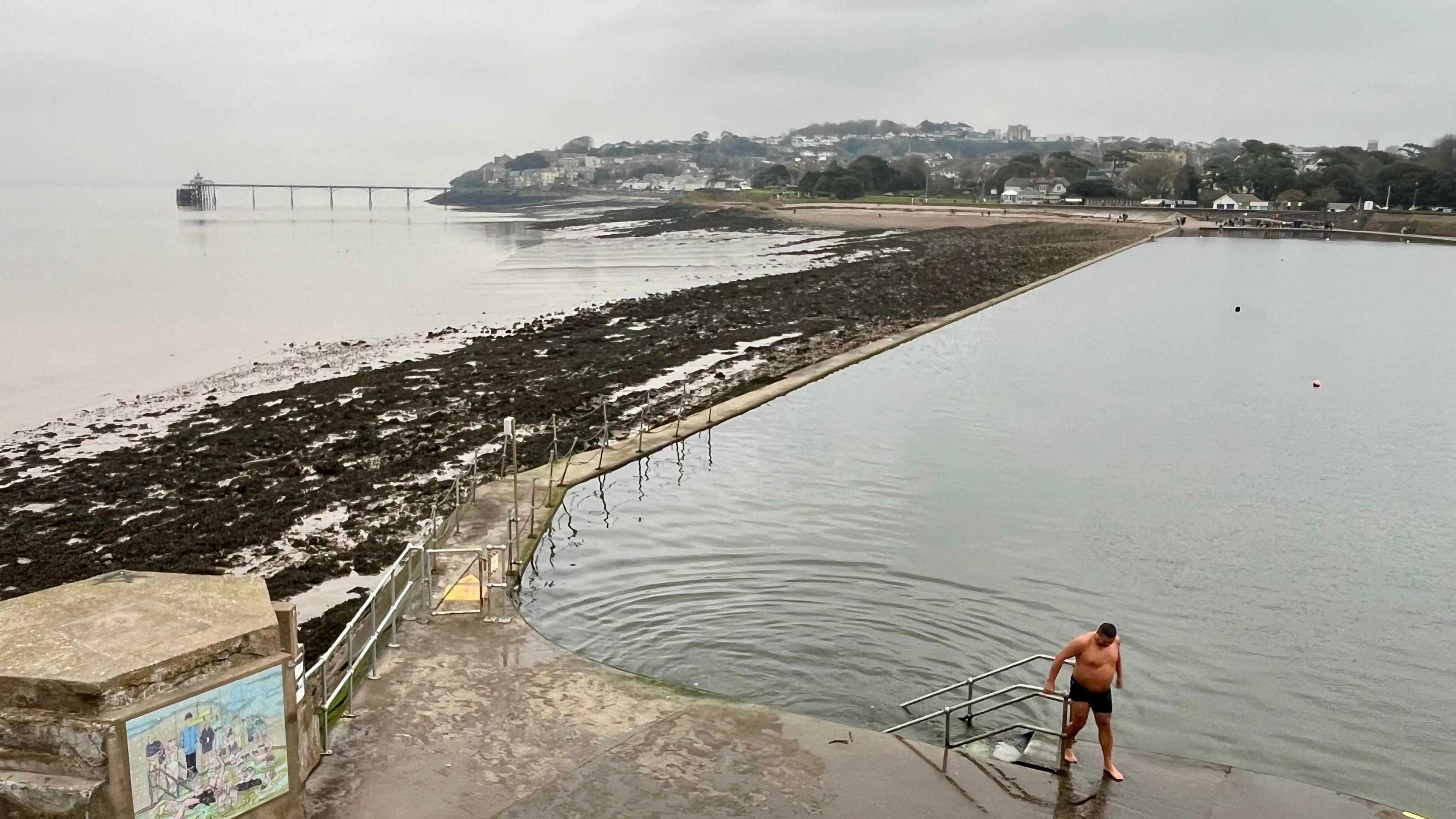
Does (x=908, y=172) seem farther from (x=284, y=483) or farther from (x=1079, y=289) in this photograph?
(x=284, y=483)

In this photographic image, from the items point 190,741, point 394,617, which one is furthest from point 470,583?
point 190,741

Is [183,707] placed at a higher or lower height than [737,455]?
higher

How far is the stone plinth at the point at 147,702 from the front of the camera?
5992mm

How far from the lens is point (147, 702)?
Answer: 20.2 ft

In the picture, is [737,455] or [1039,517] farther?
[737,455]

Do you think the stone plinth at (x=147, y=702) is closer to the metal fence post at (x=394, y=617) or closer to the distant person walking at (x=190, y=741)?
the distant person walking at (x=190, y=741)

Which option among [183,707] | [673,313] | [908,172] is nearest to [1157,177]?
[908,172]

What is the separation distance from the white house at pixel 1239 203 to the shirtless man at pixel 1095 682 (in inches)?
5472

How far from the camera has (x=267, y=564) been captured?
14.8 m

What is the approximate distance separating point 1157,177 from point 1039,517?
145 metres

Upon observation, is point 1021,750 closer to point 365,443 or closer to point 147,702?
point 147,702

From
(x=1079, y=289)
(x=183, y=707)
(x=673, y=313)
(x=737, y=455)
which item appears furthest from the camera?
(x=1079, y=289)

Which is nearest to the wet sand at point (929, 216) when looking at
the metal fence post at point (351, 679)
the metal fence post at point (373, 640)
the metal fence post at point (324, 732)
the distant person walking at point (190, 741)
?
the metal fence post at point (373, 640)

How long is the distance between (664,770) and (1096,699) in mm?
3603
